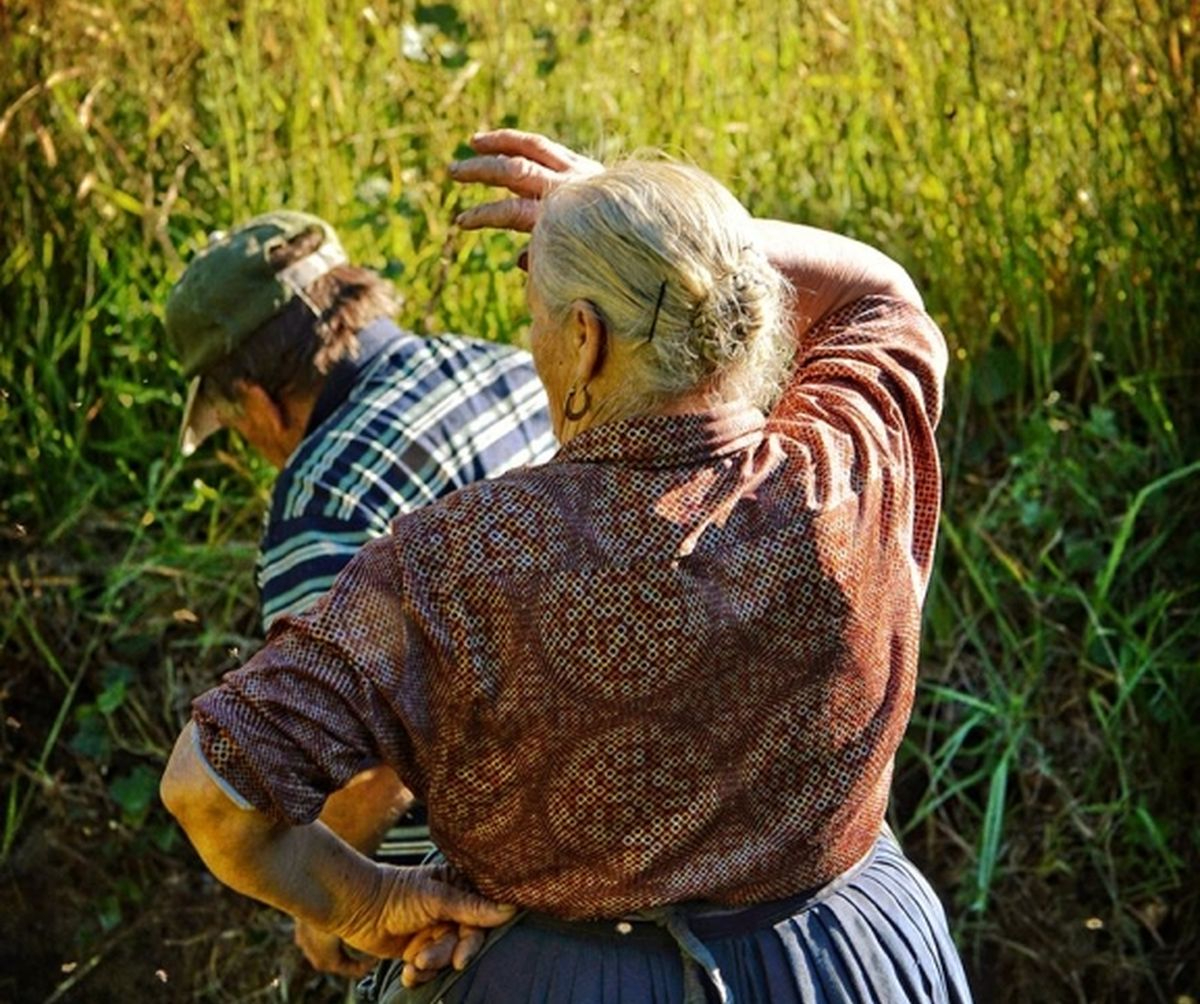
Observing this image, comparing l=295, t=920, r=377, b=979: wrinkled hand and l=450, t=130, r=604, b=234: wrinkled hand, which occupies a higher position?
l=450, t=130, r=604, b=234: wrinkled hand

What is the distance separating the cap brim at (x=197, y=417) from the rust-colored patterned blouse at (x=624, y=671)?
1.63 metres

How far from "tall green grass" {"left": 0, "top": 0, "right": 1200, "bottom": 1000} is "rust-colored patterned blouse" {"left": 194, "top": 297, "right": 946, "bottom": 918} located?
228cm

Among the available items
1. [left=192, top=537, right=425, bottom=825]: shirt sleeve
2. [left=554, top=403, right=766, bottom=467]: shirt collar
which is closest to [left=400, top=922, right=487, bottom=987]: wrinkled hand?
[left=192, top=537, right=425, bottom=825]: shirt sleeve

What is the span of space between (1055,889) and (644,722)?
2.61 m

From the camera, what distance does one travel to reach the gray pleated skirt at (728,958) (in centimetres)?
232

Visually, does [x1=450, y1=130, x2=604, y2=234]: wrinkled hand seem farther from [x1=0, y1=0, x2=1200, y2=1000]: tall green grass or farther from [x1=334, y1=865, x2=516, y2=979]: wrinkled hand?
[x1=0, y1=0, x2=1200, y2=1000]: tall green grass

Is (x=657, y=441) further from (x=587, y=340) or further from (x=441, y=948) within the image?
(x=441, y=948)

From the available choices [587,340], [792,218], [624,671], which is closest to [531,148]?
[587,340]

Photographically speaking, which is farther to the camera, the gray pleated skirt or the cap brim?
the cap brim

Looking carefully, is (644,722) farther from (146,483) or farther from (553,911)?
(146,483)

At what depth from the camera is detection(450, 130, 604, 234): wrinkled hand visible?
251 centimetres

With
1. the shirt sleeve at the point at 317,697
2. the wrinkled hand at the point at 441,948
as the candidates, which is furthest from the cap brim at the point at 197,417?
the shirt sleeve at the point at 317,697

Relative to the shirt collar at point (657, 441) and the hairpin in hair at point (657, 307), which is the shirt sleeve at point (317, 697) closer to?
the shirt collar at point (657, 441)

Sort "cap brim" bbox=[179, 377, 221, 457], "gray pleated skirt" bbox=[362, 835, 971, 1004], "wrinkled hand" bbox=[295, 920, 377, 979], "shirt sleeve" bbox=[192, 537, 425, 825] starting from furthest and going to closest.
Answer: "cap brim" bbox=[179, 377, 221, 457] < "wrinkled hand" bbox=[295, 920, 377, 979] < "gray pleated skirt" bbox=[362, 835, 971, 1004] < "shirt sleeve" bbox=[192, 537, 425, 825]
